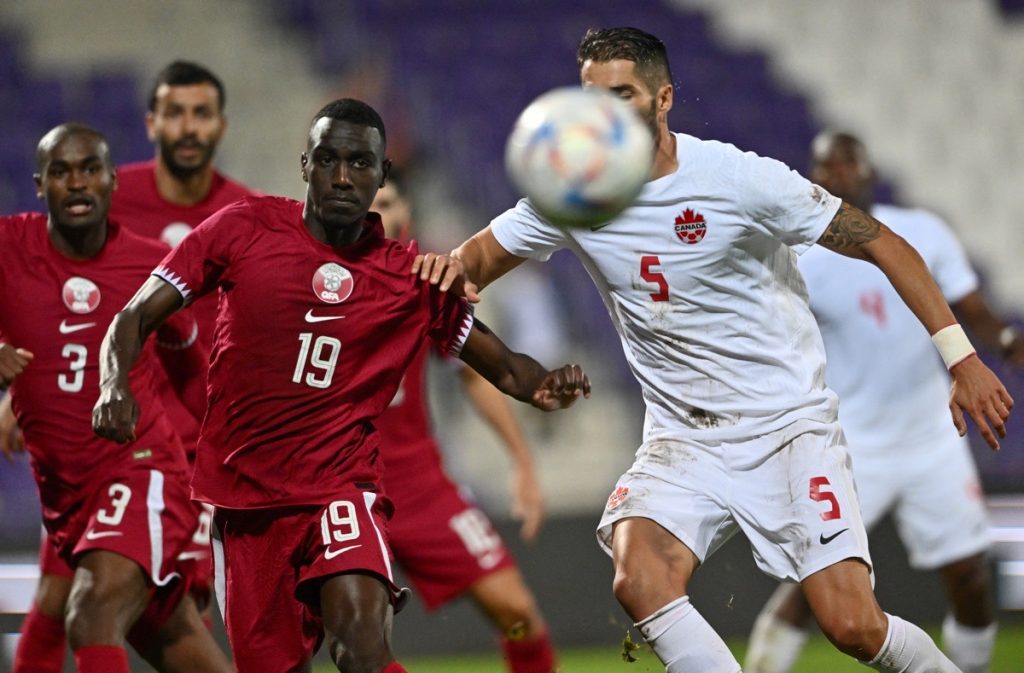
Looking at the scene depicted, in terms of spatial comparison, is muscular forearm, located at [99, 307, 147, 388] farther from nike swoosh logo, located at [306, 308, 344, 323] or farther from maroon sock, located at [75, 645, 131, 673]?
maroon sock, located at [75, 645, 131, 673]

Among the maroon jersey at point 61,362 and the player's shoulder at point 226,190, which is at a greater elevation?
the player's shoulder at point 226,190

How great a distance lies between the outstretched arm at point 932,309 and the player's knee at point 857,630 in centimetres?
60

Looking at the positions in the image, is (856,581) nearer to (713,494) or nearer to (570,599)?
(713,494)

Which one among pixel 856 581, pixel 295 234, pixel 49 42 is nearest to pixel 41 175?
pixel 295 234

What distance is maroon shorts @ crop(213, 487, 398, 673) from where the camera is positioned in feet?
14.8

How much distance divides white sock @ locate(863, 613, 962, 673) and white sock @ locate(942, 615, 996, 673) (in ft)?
6.66

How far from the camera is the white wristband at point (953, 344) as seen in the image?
4.52 metres

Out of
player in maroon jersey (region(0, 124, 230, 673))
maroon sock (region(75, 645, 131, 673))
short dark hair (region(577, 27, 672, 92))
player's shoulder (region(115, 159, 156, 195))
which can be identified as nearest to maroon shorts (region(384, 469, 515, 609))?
player in maroon jersey (region(0, 124, 230, 673))

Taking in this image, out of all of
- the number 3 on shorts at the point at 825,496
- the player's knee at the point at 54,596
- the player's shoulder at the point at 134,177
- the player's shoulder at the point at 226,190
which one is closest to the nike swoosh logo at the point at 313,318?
the number 3 on shorts at the point at 825,496

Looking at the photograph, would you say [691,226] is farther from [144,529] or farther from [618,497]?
[144,529]

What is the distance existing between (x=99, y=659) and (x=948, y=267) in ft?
13.1

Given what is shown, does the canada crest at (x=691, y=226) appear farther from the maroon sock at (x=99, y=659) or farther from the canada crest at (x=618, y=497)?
the maroon sock at (x=99, y=659)

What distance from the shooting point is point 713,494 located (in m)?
4.74

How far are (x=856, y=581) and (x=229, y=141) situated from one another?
914 cm
